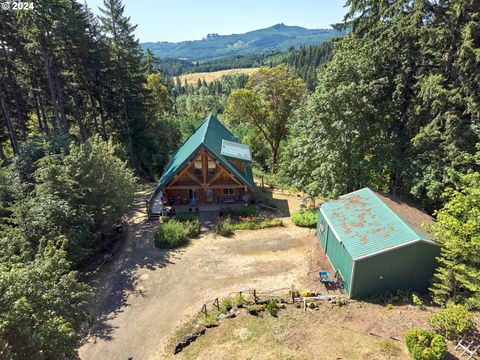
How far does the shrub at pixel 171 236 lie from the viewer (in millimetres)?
22439

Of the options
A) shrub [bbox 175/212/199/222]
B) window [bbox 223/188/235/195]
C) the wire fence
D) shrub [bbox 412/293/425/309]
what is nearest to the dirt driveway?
the wire fence

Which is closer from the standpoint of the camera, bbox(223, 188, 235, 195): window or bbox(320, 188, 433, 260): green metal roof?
bbox(320, 188, 433, 260): green metal roof

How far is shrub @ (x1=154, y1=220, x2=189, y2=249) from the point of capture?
2244 cm

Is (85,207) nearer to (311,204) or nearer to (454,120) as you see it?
(311,204)

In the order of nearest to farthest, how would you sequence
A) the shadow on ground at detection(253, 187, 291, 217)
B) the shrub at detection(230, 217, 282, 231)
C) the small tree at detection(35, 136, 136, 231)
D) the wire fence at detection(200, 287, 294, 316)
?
the wire fence at detection(200, 287, 294, 316)
the small tree at detection(35, 136, 136, 231)
the shrub at detection(230, 217, 282, 231)
the shadow on ground at detection(253, 187, 291, 217)

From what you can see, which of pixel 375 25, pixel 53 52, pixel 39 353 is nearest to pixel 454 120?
pixel 375 25

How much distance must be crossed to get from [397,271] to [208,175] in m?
17.0

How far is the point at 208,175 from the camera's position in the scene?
27797 millimetres

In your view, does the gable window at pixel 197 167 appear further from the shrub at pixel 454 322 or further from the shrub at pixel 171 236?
the shrub at pixel 454 322

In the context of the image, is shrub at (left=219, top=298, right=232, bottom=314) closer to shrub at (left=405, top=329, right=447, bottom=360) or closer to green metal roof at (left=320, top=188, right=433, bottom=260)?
green metal roof at (left=320, top=188, right=433, bottom=260)

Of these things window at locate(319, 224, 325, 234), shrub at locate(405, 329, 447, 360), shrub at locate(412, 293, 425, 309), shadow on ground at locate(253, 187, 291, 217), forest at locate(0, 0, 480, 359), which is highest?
forest at locate(0, 0, 480, 359)

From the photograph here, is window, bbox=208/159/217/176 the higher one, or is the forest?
the forest

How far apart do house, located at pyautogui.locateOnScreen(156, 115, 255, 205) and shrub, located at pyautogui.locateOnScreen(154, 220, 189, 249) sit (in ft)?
16.7

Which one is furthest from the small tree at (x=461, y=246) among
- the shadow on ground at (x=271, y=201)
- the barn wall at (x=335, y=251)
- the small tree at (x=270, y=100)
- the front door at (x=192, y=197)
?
the small tree at (x=270, y=100)
